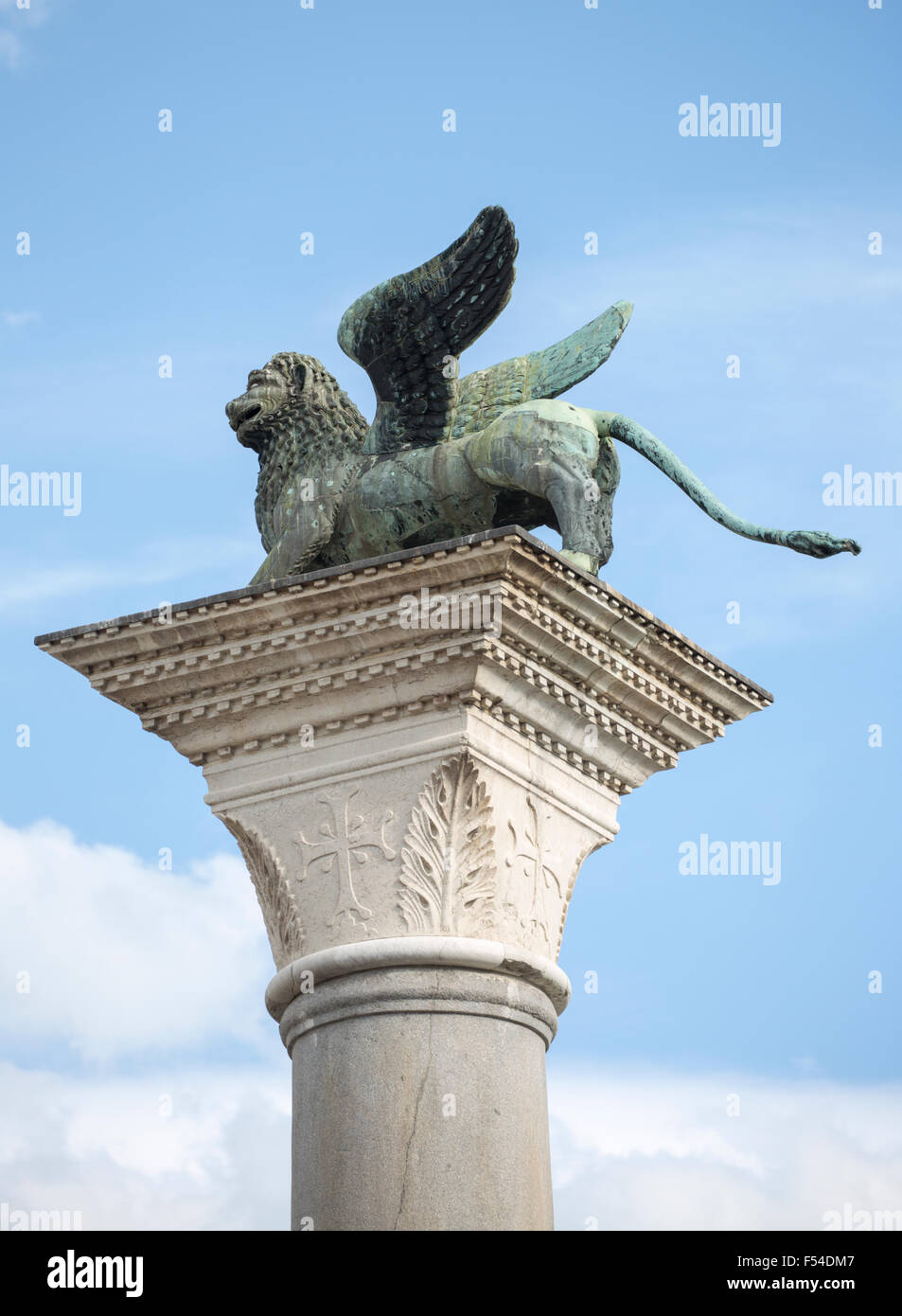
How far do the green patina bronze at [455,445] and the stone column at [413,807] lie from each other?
1.07 m

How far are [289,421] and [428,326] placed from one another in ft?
3.83

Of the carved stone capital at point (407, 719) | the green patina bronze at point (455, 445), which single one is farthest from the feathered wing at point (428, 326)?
the carved stone capital at point (407, 719)

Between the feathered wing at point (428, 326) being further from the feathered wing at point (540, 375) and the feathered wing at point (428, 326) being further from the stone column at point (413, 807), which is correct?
the stone column at point (413, 807)

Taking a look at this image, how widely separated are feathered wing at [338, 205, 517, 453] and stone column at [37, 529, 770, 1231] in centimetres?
191

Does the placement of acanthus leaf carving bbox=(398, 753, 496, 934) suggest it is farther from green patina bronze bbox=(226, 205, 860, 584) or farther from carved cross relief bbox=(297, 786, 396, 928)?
green patina bronze bbox=(226, 205, 860, 584)

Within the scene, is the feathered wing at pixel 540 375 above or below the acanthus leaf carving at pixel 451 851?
above

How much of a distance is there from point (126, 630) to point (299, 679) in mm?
945

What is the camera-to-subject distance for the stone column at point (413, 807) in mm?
12336

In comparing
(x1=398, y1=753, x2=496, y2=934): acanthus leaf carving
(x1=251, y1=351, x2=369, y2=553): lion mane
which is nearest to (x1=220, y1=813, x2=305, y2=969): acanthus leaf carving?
(x1=398, y1=753, x2=496, y2=934): acanthus leaf carving

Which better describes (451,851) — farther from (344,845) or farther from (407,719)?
(407,719)

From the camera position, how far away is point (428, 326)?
47.1 feet
